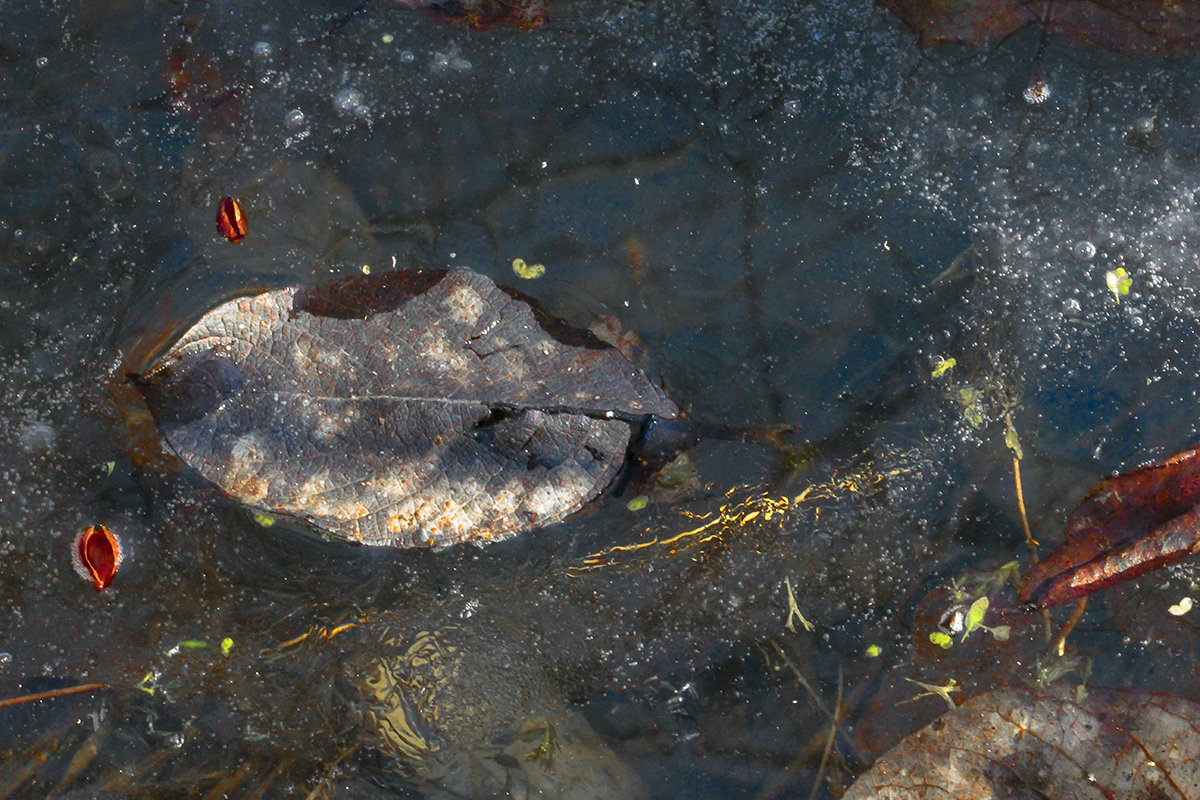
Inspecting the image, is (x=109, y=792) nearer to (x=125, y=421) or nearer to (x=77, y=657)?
(x=77, y=657)

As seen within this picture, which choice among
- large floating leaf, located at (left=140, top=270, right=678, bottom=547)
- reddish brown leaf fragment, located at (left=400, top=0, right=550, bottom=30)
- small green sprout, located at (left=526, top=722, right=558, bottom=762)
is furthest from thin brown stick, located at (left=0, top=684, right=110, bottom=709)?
reddish brown leaf fragment, located at (left=400, top=0, right=550, bottom=30)

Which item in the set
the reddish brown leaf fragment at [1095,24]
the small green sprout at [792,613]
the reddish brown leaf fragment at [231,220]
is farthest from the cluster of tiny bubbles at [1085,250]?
the reddish brown leaf fragment at [231,220]

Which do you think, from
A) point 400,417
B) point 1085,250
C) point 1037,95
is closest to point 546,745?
point 400,417

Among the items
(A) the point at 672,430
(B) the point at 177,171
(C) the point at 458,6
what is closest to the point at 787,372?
(A) the point at 672,430

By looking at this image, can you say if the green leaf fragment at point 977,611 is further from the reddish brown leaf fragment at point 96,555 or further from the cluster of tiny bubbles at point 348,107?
the reddish brown leaf fragment at point 96,555

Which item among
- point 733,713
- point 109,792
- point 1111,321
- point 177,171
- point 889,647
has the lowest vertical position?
point 109,792

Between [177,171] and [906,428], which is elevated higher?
[177,171]
